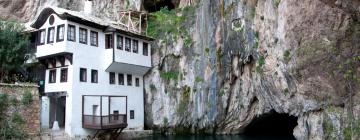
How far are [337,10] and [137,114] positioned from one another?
18.0 meters

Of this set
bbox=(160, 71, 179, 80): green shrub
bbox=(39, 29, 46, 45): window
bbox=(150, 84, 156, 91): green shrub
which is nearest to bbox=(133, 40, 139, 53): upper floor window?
bbox=(160, 71, 179, 80): green shrub

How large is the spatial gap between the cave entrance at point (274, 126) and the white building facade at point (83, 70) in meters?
10.3

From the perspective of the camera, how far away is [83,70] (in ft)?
86.5

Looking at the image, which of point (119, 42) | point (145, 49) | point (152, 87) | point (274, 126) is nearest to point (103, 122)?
point (119, 42)

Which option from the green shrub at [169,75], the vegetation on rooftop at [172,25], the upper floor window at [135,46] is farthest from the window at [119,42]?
the green shrub at [169,75]

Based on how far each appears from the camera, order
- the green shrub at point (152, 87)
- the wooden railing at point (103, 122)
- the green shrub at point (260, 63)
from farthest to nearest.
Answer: the green shrub at point (152, 87) → the wooden railing at point (103, 122) → the green shrub at point (260, 63)

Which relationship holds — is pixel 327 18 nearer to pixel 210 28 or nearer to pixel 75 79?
pixel 210 28

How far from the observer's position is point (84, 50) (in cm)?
2647

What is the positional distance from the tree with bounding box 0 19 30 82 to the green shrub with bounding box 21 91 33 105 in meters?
3.75

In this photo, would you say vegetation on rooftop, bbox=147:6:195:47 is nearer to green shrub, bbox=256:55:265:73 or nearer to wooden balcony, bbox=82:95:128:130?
wooden balcony, bbox=82:95:128:130

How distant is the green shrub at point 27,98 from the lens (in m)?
22.2

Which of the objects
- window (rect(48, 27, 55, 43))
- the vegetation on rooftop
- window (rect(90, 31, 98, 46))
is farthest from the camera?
the vegetation on rooftop

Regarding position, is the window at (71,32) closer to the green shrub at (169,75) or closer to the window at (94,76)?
the window at (94,76)

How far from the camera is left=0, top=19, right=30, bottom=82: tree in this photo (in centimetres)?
2489
